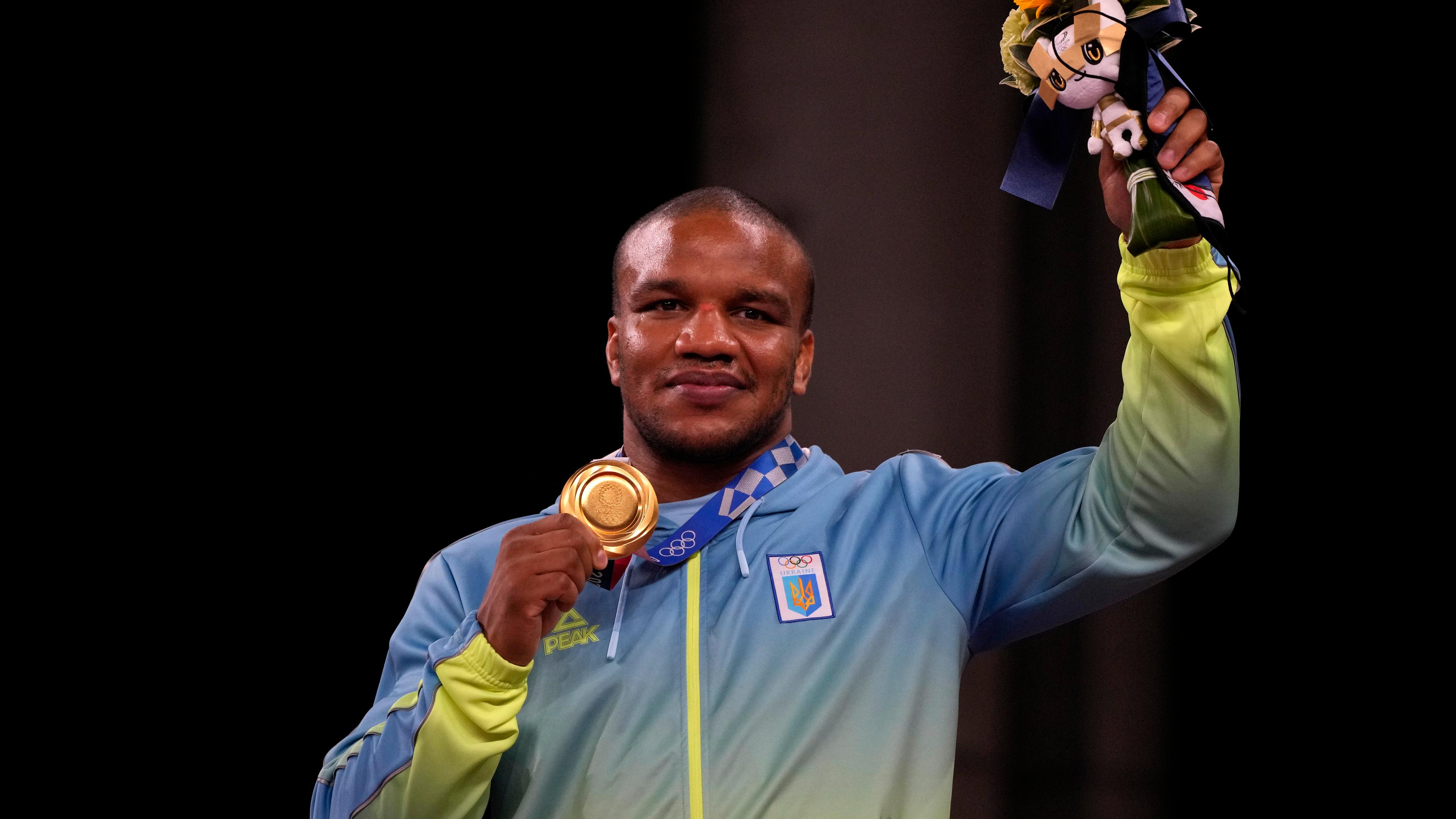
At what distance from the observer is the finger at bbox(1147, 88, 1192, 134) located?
1.57 meters

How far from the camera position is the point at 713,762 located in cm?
188

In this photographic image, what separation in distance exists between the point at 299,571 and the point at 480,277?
0.82 metres

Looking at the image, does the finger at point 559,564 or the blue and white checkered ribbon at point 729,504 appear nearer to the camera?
the finger at point 559,564

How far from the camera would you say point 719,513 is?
82.7 inches

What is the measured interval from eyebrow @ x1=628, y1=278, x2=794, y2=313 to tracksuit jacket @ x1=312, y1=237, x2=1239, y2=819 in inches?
13.1

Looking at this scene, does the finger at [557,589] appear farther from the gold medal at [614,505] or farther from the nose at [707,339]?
the nose at [707,339]

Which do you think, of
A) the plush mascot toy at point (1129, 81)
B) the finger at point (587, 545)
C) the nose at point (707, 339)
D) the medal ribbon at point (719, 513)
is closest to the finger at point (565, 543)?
the finger at point (587, 545)

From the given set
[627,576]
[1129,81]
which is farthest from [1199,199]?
[627,576]

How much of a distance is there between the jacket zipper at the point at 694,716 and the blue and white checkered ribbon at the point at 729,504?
0.17 feet

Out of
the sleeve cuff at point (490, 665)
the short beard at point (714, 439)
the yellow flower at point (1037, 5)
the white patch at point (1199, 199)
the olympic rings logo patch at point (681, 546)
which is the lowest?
the sleeve cuff at point (490, 665)

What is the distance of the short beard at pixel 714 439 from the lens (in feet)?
7.24

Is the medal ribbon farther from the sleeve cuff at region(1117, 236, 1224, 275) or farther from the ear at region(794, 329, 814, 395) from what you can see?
the sleeve cuff at region(1117, 236, 1224, 275)

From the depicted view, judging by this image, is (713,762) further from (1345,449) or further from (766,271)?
(1345,449)

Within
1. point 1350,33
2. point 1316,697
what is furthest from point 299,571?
point 1350,33
